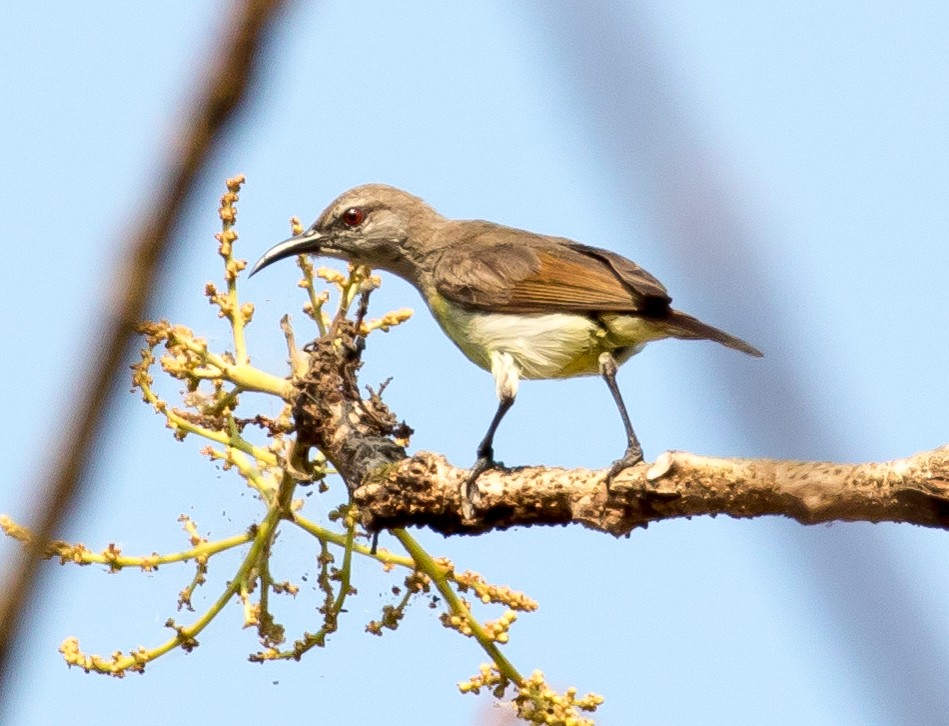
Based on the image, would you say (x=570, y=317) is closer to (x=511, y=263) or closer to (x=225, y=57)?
(x=511, y=263)

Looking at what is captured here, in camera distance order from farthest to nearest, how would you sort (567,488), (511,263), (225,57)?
(511,263) < (567,488) < (225,57)

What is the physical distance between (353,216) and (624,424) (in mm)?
2524

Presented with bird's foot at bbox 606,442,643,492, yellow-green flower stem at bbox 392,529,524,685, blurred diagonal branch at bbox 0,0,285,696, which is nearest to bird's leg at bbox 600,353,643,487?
bird's foot at bbox 606,442,643,492

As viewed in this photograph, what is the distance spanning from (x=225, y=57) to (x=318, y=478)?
12.8 ft

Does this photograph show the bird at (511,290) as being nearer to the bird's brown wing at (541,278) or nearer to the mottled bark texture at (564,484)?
the bird's brown wing at (541,278)

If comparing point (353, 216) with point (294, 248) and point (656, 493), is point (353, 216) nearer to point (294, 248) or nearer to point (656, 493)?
point (294, 248)

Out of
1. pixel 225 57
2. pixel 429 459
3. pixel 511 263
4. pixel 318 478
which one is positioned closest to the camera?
pixel 225 57

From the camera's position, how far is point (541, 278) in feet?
20.8

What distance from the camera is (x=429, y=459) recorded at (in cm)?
421

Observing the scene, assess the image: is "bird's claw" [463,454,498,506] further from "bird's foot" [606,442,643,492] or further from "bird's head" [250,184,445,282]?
"bird's head" [250,184,445,282]

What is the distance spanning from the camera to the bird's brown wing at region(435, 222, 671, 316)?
5.97 m

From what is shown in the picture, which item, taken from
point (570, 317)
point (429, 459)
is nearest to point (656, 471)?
point (429, 459)

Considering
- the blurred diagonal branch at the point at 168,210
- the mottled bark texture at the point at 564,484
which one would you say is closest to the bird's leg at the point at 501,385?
the mottled bark texture at the point at 564,484

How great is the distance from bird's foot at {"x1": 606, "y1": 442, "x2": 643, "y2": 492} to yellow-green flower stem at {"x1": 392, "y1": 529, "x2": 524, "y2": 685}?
73 cm
